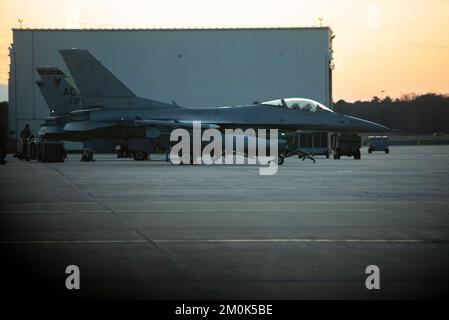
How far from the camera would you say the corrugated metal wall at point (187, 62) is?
6544 centimetres

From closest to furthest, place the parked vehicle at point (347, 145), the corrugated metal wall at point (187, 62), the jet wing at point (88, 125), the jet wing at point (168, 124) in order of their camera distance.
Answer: the jet wing at point (168, 124), the jet wing at point (88, 125), the parked vehicle at point (347, 145), the corrugated metal wall at point (187, 62)

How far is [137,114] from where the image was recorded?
1553 inches

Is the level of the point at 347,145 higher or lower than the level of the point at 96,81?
lower

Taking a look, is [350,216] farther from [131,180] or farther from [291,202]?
[131,180]

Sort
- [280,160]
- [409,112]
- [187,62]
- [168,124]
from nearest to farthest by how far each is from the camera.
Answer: [280,160], [168,124], [187,62], [409,112]

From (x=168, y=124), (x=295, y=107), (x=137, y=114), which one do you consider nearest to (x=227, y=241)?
(x=168, y=124)

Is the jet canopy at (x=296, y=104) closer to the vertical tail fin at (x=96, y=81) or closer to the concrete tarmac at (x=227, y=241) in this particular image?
the vertical tail fin at (x=96, y=81)

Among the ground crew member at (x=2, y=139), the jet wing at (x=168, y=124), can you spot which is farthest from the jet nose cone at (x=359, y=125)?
the ground crew member at (x=2, y=139)

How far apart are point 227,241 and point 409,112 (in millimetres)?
170164

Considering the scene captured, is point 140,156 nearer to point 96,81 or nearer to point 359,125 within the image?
point 96,81

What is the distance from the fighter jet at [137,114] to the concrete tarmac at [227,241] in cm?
1975

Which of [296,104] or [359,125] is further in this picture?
[359,125]

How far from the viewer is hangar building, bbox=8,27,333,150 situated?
65.4 m

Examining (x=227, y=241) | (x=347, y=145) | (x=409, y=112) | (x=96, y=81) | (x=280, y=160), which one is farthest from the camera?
(x=409, y=112)
